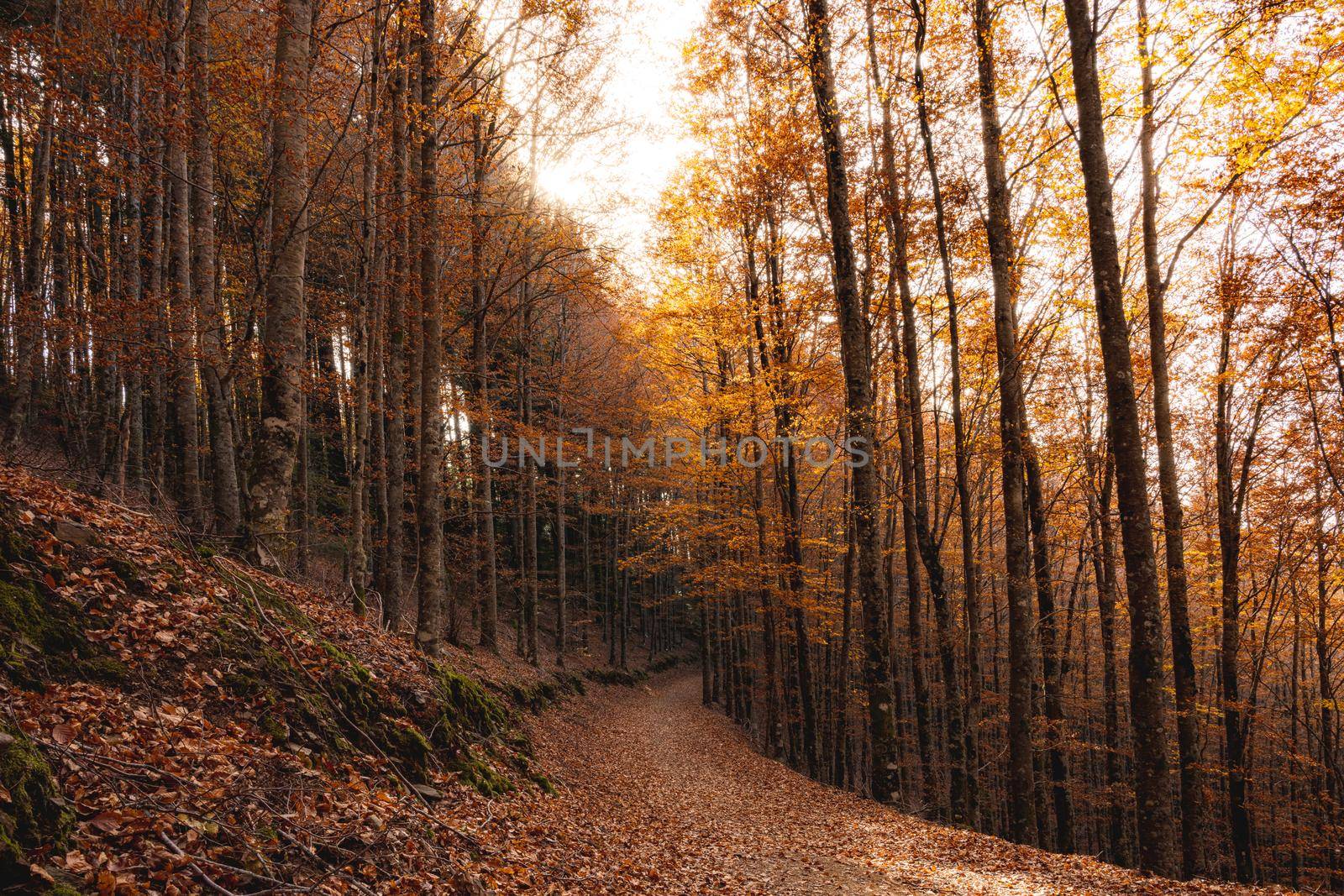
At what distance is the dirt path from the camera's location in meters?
6.15

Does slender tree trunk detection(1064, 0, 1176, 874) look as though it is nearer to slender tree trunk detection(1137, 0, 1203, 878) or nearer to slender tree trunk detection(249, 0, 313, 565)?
slender tree trunk detection(1137, 0, 1203, 878)

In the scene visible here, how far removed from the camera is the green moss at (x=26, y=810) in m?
2.10

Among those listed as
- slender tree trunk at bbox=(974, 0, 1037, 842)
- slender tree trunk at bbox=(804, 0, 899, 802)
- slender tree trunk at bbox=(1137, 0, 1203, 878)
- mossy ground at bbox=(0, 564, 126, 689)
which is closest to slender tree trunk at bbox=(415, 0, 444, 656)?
mossy ground at bbox=(0, 564, 126, 689)

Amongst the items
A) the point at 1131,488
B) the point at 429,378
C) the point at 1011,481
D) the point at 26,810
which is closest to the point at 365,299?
the point at 429,378

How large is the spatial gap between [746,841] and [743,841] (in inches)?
2.8

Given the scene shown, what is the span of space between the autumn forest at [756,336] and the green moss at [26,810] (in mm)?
185

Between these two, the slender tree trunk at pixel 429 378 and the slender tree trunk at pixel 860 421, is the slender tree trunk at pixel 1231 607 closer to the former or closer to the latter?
the slender tree trunk at pixel 860 421

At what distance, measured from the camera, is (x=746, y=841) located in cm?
817

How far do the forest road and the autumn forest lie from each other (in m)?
0.33

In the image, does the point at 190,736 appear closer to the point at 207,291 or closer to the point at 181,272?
the point at 207,291

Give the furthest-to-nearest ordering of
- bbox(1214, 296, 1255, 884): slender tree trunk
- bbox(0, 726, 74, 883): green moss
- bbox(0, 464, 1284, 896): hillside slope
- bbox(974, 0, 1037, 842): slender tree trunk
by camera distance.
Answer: bbox(1214, 296, 1255, 884): slender tree trunk, bbox(974, 0, 1037, 842): slender tree trunk, bbox(0, 464, 1284, 896): hillside slope, bbox(0, 726, 74, 883): green moss

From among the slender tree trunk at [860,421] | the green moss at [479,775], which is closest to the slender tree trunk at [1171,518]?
the slender tree trunk at [860,421]

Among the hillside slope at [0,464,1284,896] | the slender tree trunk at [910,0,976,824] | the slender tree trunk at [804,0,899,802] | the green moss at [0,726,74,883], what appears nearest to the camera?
the green moss at [0,726,74,883]

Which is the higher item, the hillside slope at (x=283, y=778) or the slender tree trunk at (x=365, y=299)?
the slender tree trunk at (x=365, y=299)
